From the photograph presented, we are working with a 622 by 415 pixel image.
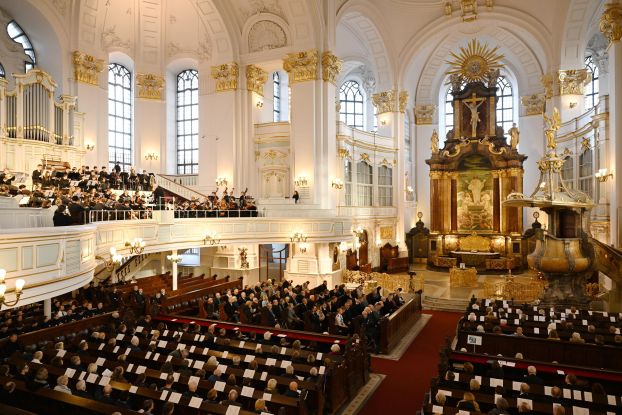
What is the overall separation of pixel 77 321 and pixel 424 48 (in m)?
25.4

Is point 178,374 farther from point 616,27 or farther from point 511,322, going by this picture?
point 616,27

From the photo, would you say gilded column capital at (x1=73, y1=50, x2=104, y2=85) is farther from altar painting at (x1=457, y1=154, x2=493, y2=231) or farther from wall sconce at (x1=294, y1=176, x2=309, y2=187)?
altar painting at (x1=457, y1=154, x2=493, y2=231)

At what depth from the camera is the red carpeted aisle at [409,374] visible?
873cm

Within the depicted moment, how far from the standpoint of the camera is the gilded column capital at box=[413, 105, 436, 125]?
1219 inches

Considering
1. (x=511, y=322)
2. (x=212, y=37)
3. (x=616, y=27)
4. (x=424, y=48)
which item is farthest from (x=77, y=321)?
(x=424, y=48)

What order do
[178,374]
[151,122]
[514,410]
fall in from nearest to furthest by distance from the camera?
[514,410] < [178,374] < [151,122]

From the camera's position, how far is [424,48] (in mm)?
28391

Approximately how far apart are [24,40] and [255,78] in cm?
1107

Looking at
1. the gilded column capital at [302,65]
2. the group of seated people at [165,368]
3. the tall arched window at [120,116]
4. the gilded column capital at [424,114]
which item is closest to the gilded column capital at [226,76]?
the gilded column capital at [302,65]

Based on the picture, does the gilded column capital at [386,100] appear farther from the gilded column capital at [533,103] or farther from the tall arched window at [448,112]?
the gilded column capital at [533,103]

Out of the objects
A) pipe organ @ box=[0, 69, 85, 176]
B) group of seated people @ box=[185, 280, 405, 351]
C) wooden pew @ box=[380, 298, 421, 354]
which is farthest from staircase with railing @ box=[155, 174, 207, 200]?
wooden pew @ box=[380, 298, 421, 354]

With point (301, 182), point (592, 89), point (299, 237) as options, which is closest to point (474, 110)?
point (592, 89)

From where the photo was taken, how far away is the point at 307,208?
2191 cm

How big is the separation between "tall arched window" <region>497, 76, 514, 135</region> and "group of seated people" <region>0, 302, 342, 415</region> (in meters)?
25.6
